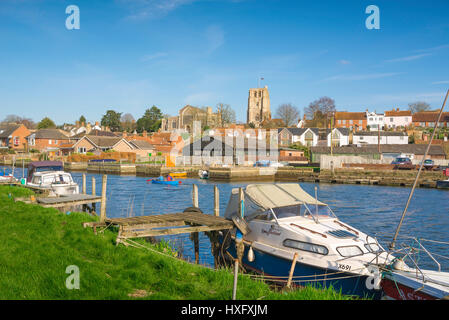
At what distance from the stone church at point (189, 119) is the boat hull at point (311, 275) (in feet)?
410

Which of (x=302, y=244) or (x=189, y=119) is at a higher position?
(x=189, y=119)

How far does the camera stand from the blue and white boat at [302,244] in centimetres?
1157

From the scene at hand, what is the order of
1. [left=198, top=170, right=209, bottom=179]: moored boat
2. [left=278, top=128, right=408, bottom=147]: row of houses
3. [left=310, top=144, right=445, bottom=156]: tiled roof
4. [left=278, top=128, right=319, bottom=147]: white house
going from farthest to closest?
[left=278, top=128, right=319, bottom=147]: white house → [left=278, top=128, right=408, bottom=147]: row of houses → [left=310, top=144, right=445, bottom=156]: tiled roof → [left=198, top=170, right=209, bottom=179]: moored boat

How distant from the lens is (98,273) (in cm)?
896

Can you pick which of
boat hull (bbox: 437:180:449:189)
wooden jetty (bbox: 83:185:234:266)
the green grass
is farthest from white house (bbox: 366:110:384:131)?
the green grass

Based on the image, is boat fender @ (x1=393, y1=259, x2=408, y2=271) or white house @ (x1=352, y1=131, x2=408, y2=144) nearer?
boat fender @ (x1=393, y1=259, x2=408, y2=271)

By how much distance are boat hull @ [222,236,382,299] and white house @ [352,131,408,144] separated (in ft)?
314

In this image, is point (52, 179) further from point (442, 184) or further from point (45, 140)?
point (45, 140)

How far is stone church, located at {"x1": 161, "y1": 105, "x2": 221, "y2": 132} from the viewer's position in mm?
139750

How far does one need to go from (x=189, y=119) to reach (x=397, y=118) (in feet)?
243

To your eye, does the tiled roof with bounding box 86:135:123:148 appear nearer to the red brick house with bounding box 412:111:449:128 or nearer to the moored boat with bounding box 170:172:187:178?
the moored boat with bounding box 170:172:187:178

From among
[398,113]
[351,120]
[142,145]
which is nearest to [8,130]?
[142,145]

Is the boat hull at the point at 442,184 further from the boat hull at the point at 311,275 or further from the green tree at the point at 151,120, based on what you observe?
the green tree at the point at 151,120

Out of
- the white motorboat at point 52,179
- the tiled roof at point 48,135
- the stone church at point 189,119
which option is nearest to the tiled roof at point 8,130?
the tiled roof at point 48,135
